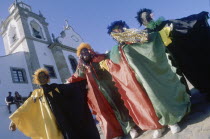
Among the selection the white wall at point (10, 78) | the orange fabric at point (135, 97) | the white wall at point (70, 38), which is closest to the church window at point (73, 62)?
the white wall at point (70, 38)

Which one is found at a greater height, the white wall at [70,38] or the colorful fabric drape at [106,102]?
the white wall at [70,38]

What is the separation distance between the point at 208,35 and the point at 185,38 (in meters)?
0.41

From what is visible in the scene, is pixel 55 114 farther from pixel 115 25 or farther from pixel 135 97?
pixel 115 25

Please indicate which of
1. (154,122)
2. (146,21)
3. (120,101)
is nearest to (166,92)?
(154,122)

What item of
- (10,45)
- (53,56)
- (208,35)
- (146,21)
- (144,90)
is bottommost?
(144,90)

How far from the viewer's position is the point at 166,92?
3.17 m

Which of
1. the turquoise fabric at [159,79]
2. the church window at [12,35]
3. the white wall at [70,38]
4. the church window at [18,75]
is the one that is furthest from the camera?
the white wall at [70,38]

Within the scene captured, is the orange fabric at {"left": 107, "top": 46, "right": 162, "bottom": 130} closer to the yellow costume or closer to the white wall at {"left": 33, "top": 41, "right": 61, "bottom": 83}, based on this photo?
the yellow costume

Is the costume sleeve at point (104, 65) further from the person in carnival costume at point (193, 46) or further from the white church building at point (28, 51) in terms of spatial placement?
the white church building at point (28, 51)

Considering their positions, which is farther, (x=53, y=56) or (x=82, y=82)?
(x=53, y=56)

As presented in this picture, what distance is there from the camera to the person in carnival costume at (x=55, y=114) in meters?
3.72

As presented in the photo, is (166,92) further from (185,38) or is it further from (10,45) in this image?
(10,45)

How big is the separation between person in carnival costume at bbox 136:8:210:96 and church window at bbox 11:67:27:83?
12.8m

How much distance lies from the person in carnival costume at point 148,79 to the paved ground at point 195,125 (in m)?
0.12
